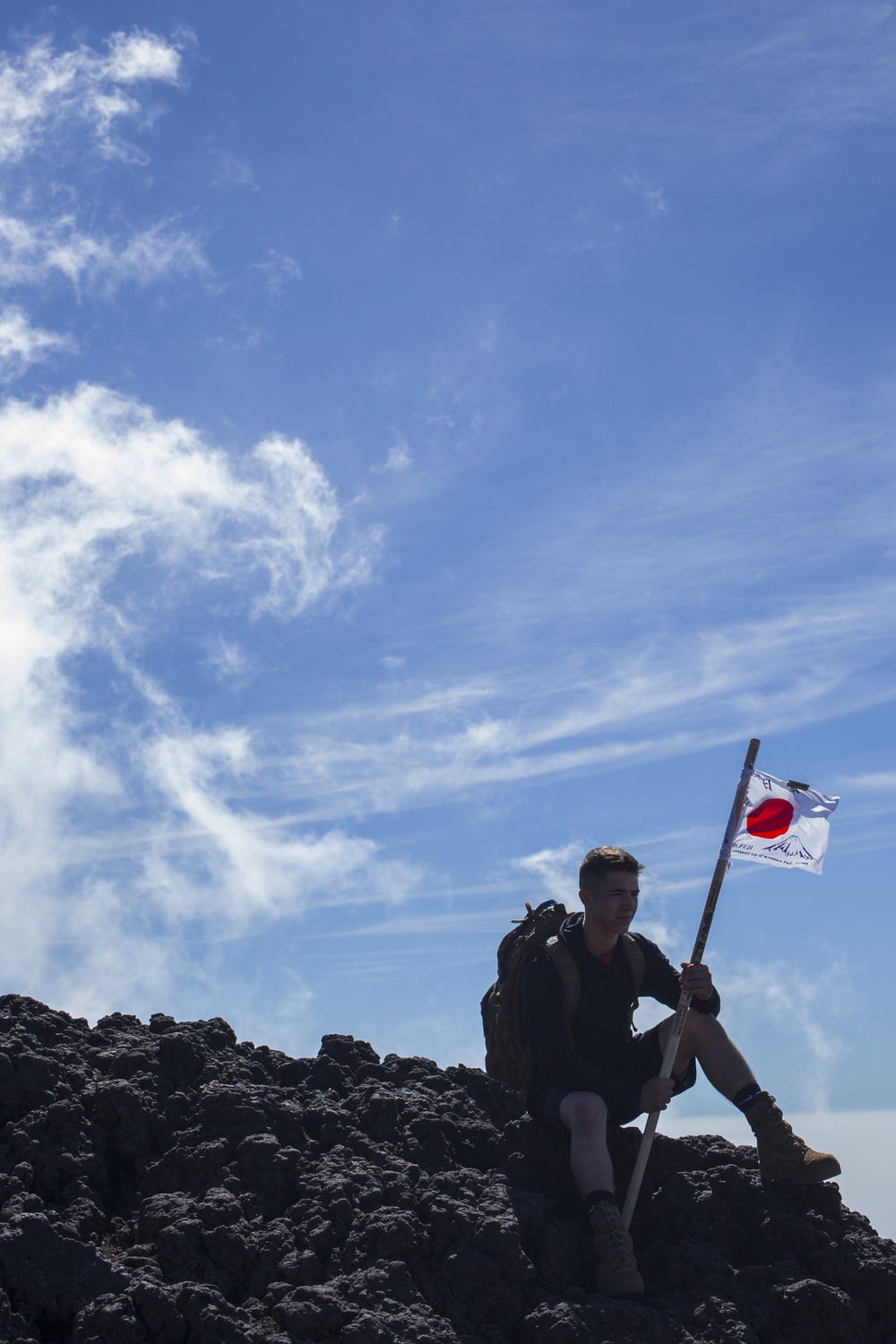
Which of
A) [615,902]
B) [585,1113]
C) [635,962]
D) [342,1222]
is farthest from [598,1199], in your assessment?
[615,902]

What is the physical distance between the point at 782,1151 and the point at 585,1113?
144cm

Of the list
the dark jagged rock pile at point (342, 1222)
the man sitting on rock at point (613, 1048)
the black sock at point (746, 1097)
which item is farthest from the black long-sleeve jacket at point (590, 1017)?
the dark jagged rock pile at point (342, 1222)

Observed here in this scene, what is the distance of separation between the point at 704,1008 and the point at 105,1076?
411 cm

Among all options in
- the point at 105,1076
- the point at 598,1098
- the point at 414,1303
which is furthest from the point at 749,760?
the point at 105,1076

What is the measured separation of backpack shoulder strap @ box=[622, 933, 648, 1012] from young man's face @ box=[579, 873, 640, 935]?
14.8 inches

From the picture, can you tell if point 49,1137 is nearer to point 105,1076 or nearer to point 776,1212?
point 105,1076

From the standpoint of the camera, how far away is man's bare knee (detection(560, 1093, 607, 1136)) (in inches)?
294

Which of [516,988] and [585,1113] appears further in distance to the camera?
[516,988]

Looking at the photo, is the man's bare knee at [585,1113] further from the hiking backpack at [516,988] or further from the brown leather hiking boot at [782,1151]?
the brown leather hiking boot at [782,1151]

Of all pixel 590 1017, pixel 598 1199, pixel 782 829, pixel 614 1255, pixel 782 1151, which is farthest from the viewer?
pixel 782 829

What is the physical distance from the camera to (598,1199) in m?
7.32

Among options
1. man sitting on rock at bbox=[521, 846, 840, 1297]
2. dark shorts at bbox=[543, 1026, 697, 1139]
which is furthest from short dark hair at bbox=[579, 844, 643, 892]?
dark shorts at bbox=[543, 1026, 697, 1139]

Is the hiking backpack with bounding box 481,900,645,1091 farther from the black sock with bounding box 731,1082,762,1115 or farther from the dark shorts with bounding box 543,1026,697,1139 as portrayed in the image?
the black sock with bounding box 731,1082,762,1115

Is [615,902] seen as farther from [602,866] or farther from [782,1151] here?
[782,1151]
